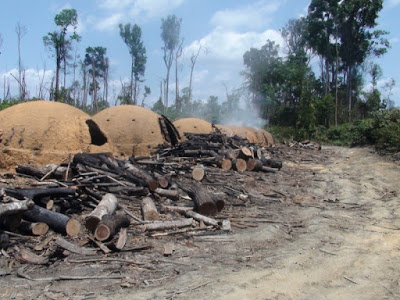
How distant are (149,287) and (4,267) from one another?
77.6 inches

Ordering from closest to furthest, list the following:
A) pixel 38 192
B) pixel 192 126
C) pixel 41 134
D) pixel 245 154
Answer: pixel 38 192 → pixel 41 134 → pixel 245 154 → pixel 192 126

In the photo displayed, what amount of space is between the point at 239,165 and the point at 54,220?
787cm

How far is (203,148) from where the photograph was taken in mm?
14398

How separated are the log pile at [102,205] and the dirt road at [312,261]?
1.18 m

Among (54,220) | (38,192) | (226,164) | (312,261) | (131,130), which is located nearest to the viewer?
(312,261)

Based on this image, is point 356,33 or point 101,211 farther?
point 356,33

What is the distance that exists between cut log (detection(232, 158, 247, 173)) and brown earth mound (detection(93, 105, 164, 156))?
358 cm

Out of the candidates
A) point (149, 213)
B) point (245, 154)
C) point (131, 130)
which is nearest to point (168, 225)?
point (149, 213)

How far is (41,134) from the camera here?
1058cm

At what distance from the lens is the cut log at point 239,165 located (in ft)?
42.1

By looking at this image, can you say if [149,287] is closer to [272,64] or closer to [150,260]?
[150,260]

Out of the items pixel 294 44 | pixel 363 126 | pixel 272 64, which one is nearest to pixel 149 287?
pixel 363 126

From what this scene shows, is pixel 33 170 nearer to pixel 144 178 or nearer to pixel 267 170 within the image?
pixel 144 178

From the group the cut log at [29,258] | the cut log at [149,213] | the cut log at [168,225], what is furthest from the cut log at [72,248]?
the cut log at [149,213]
